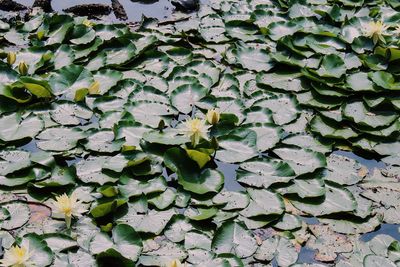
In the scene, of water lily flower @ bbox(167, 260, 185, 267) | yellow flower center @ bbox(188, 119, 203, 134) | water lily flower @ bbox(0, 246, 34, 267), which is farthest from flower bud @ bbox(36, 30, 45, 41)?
water lily flower @ bbox(167, 260, 185, 267)

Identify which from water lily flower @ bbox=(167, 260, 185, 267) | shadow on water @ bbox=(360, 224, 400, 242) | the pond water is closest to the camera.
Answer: water lily flower @ bbox=(167, 260, 185, 267)

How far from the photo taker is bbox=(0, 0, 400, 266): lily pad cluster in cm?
288

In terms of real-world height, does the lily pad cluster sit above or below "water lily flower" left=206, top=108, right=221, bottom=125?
below

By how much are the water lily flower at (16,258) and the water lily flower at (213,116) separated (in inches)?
52.1

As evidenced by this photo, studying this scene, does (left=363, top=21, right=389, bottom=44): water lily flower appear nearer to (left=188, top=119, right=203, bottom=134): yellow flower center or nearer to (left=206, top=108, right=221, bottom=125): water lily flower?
(left=206, top=108, right=221, bottom=125): water lily flower

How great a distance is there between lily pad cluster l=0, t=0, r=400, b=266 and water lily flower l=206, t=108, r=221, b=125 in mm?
16

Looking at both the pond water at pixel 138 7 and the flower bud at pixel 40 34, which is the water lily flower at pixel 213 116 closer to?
the flower bud at pixel 40 34

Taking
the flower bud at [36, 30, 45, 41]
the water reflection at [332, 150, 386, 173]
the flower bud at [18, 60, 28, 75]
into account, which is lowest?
the water reflection at [332, 150, 386, 173]

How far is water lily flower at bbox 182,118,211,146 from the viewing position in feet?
10.8

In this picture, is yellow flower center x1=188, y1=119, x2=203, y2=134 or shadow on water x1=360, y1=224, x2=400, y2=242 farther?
yellow flower center x1=188, y1=119, x2=203, y2=134

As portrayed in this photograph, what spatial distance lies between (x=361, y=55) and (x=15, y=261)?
8.97 feet

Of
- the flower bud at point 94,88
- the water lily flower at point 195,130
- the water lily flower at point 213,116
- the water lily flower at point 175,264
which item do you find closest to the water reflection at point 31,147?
the flower bud at point 94,88

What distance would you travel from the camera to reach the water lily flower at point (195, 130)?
3.29 m

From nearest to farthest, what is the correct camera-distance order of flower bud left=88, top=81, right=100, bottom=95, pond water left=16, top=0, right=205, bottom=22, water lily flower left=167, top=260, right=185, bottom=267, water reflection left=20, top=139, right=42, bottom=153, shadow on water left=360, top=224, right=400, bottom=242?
water lily flower left=167, top=260, right=185, bottom=267
shadow on water left=360, top=224, right=400, bottom=242
water reflection left=20, top=139, right=42, bottom=153
flower bud left=88, top=81, right=100, bottom=95
pond water left=16, top=0, right=205, bottom=22
